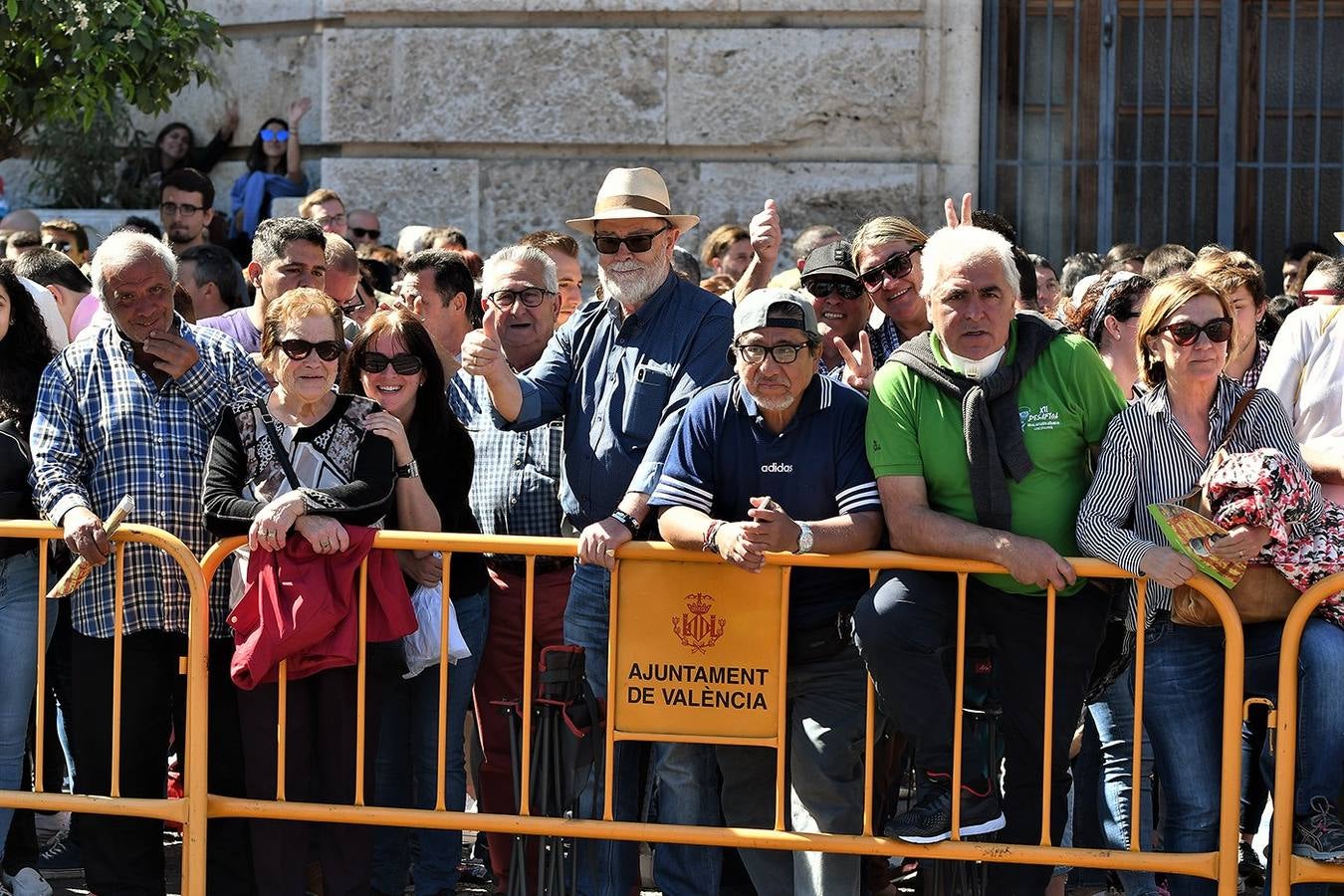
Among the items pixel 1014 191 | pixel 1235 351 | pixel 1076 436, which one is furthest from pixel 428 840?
pixel 1014 191

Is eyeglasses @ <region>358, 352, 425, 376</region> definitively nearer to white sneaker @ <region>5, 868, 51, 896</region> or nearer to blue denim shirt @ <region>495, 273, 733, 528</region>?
blue denim shirt @ <region>495, 273, 733, 528</region>

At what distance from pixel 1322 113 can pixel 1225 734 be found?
6.29 m

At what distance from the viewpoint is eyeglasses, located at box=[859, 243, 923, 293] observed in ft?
19.1

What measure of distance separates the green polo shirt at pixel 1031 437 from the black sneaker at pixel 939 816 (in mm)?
565

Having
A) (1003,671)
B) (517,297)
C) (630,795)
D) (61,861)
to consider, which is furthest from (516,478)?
(61,861)

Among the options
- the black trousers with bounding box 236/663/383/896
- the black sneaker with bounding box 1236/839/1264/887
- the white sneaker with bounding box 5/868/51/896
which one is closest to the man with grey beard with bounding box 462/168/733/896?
Answer: the black trousers with bounding box 236/663/383/896

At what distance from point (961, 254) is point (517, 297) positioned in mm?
1720

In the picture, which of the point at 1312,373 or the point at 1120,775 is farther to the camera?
the point at 1312,373

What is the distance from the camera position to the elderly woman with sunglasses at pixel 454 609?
5.59 m

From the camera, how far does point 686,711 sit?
5.05 meters

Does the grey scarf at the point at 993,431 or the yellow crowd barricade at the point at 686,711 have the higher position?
the grey scarf at the point at 993,431

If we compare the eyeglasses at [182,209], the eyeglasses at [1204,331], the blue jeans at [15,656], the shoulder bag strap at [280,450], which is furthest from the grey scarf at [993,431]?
the eyeglasses at [182,209]

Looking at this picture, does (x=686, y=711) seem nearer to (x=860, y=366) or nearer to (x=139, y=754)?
(x=860, y=366)

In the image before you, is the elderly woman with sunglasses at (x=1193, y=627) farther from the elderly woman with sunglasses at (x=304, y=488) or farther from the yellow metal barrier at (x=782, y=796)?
the elderly woman with sunglasses at (x=304, y=488)
